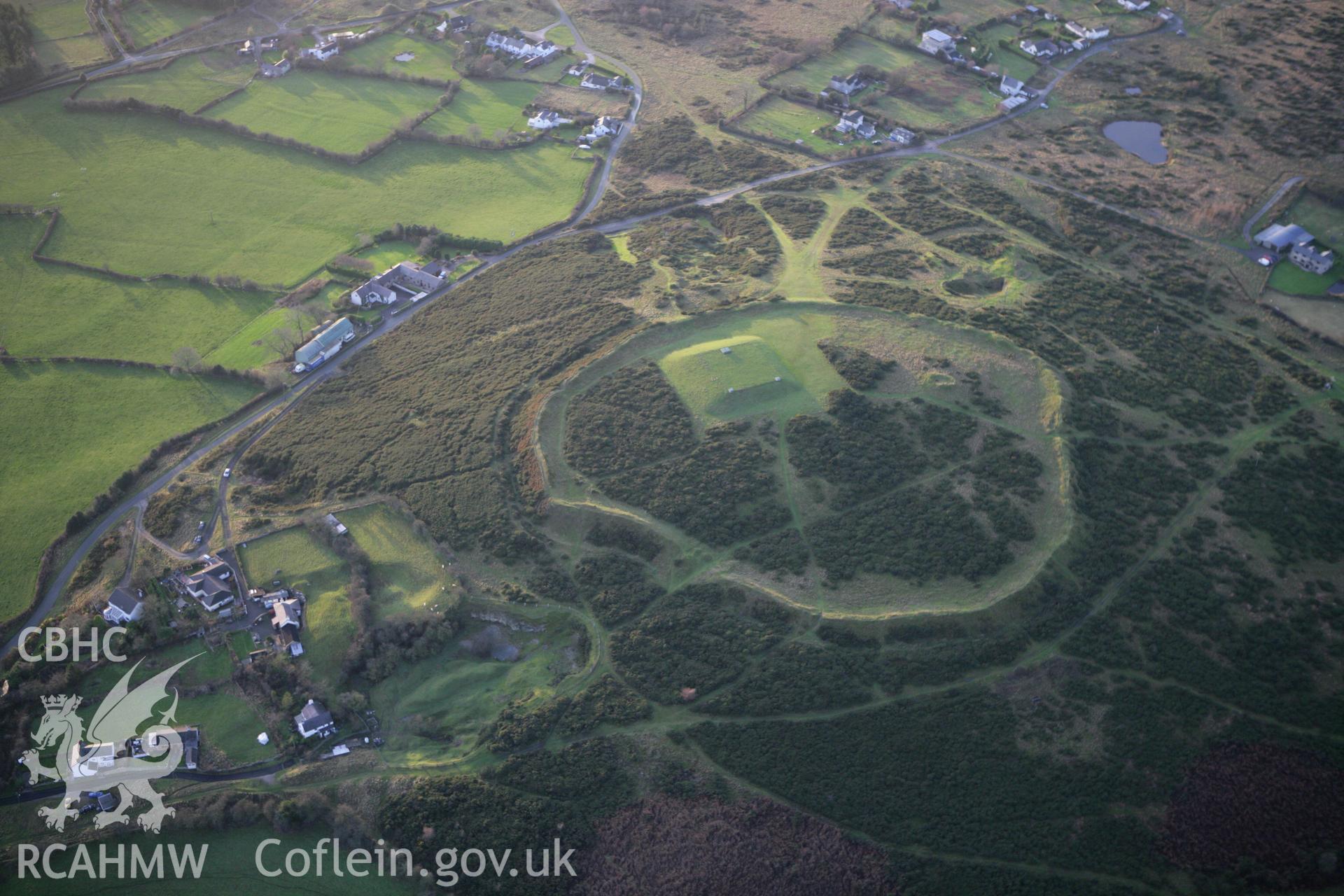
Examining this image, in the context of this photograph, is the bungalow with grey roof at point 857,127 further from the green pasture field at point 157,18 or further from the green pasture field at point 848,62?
the green pasture field at point 157,18

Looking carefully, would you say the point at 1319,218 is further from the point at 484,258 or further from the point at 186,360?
the point at 186,360

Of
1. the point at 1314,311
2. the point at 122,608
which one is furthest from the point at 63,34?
the point at 1314,311

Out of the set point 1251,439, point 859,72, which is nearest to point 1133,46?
point 859,72

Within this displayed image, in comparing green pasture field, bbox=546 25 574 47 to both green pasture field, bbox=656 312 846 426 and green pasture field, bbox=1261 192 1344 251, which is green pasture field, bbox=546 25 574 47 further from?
green pasture field, bbox=1261 192 1344 251

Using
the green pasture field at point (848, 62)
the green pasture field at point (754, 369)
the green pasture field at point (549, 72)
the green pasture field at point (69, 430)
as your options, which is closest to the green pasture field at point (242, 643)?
the green pasture field at point (69, 430)

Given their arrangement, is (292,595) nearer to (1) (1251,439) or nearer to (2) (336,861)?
(2) (336,861)
